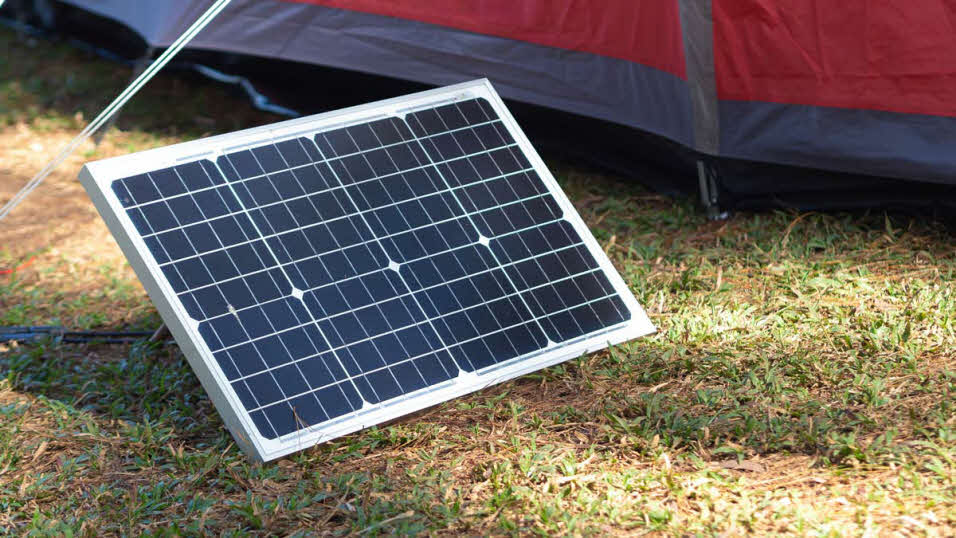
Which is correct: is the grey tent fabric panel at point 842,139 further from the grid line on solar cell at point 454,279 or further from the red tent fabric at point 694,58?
the grid line on solar cell at point 454,279

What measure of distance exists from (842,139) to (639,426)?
1.81 m

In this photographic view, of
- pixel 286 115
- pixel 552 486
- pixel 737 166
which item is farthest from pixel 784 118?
pixel 286 115

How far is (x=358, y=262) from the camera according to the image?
321cm

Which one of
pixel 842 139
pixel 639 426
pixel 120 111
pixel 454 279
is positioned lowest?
pixel 120 111

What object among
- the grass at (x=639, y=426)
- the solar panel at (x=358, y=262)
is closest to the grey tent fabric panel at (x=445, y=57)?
the grass at (x=639, y=426)

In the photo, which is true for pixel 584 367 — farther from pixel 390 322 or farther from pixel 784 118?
pixel 784 118

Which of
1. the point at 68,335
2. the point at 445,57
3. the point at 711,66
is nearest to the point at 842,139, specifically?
the point at 711,66

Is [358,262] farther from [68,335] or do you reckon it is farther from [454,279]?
[68,335]

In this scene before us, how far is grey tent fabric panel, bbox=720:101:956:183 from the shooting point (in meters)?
3.87

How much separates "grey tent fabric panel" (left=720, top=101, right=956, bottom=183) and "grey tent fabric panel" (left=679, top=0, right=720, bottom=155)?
0.05 metres

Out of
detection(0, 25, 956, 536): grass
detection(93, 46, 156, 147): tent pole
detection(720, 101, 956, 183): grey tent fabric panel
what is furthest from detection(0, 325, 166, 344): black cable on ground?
detection(720, 101, 956, 183): grey tent fabric panel

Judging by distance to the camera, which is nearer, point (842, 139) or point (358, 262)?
point (358, 262)

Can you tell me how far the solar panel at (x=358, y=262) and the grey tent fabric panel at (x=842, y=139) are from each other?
1.13 metres

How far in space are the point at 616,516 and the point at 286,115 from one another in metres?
4.09
